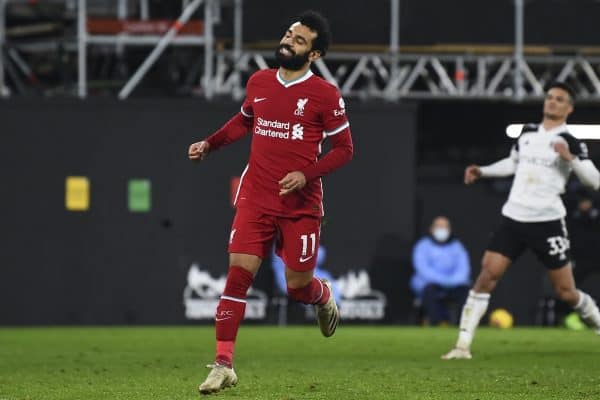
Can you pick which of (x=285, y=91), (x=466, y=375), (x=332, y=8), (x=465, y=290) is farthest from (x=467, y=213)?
(x=285, y=91)

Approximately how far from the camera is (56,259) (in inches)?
798

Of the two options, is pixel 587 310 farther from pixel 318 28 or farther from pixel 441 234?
pixel 441 234

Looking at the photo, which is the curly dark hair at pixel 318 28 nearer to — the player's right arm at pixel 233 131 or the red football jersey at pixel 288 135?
the red football jersey at pixel 288 135

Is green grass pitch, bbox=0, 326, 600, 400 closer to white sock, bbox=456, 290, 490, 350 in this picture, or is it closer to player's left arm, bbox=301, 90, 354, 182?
white sock, bbox=456, 290, 490, 350

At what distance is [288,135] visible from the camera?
347 inches

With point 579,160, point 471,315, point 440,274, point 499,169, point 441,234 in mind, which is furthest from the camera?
point 441,234

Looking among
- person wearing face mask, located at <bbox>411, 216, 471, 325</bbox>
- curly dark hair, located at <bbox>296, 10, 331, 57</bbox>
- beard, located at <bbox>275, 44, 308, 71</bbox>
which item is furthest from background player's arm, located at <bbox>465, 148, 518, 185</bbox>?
person wearing face mask, located at <bbox>411, 216, 471, 325</bbox>

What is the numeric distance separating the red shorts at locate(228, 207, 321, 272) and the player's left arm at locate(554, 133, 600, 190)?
10.8ft

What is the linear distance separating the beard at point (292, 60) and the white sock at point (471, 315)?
4.14 m

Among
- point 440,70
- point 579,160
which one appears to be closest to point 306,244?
point 579,160

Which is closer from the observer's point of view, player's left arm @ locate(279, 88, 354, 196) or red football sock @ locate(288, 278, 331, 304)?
player's left arm @ locate(279, 88, 354, 196)

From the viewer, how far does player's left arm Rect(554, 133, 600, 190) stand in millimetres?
11469

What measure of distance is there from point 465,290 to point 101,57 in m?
6.41

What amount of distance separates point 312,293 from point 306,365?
2546 mm
